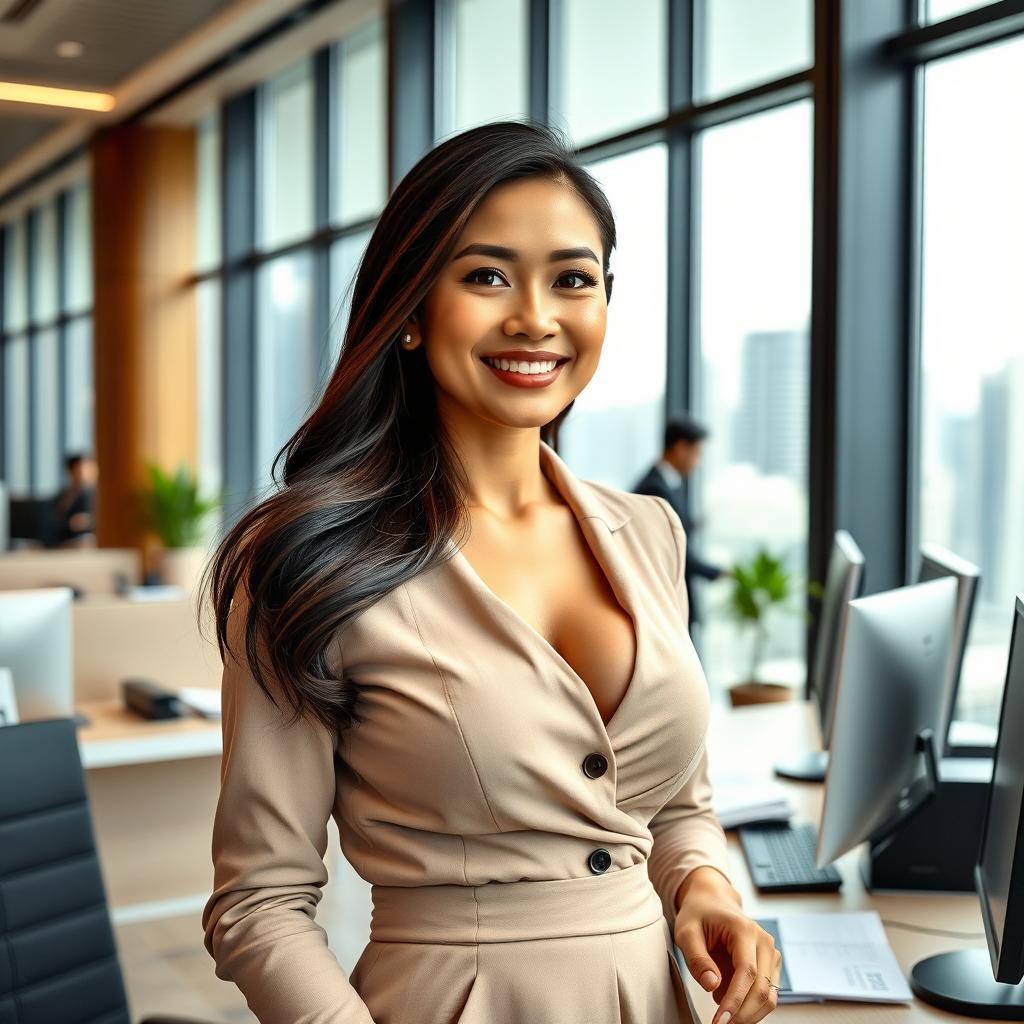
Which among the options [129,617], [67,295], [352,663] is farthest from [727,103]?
[67,295]

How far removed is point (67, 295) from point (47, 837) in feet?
38.8

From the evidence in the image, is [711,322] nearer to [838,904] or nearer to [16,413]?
[838,904]

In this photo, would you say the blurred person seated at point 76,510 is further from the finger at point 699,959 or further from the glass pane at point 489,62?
the finger at point 699,959

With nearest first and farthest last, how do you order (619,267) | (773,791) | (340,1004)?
(340,1004)
(773,791)
(619,267)

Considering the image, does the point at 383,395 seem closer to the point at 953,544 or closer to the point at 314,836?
the point at 314,836

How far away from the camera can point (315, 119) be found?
8562 millimetres

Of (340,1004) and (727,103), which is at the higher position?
(727,103)

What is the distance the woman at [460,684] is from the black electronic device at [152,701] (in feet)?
7.41

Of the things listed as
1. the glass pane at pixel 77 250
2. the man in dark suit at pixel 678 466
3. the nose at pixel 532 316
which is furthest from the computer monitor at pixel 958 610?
the glass pane at pixel 77 250

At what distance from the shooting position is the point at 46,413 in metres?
13.4

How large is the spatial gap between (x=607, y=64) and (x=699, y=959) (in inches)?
211

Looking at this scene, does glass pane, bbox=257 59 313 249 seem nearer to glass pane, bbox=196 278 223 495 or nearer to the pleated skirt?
glass pane, bbox=196 278 223 495

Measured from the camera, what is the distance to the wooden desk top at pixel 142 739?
321 centimetres

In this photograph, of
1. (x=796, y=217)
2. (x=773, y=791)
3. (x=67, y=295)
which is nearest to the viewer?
(x=773, y=791)
